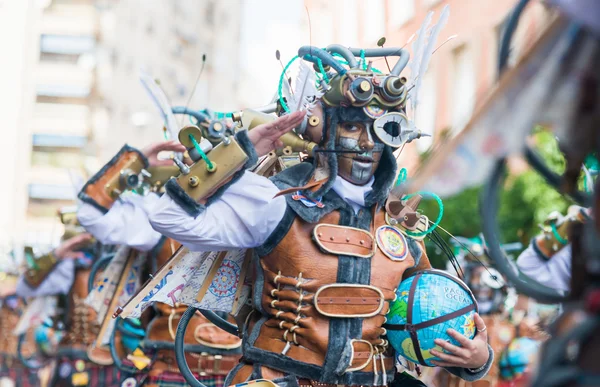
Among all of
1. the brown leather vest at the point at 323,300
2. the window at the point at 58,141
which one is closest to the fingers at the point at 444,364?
the brown leather vest at the point at 323,300

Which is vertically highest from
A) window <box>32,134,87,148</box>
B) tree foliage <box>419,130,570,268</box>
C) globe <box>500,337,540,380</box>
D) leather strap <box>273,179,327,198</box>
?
leather strap <box>273,179,327,198</box>

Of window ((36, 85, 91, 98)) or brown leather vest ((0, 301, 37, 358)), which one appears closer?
brown leather vest ((0, 301, 37, 358))

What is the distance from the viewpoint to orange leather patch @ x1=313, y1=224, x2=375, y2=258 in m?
4.02

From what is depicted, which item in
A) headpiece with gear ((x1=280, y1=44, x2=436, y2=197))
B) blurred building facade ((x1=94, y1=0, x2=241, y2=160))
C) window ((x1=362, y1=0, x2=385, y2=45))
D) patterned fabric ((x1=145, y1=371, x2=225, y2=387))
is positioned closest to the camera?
headpiece with gear ((x1=280, y1=44, x2=436, y2=197))

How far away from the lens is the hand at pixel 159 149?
18.5 ft

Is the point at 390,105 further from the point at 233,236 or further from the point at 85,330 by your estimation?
the point at 85,330

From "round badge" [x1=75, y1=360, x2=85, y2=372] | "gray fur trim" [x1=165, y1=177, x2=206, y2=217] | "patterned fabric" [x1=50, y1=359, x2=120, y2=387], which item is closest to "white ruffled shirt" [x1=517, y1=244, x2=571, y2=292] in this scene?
"gray fur trim" [x1=165, y1=177, x2=206, y2=217]

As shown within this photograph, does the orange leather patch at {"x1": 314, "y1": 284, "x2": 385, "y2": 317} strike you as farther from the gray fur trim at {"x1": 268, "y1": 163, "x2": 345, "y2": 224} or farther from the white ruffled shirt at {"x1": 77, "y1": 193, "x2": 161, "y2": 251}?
the white ruffled shirt at {"x1": 77, "y1": 193, "x2": 161, "y2": 251}

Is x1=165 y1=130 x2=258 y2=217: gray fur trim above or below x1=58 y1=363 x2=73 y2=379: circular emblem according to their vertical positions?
above

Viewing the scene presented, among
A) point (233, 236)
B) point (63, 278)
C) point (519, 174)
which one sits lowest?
point (519, 174)

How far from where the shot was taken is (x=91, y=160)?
41031mm

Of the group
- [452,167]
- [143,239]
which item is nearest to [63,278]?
[143,239]

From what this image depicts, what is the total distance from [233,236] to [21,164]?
40.3 metres

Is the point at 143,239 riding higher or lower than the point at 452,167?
lower
